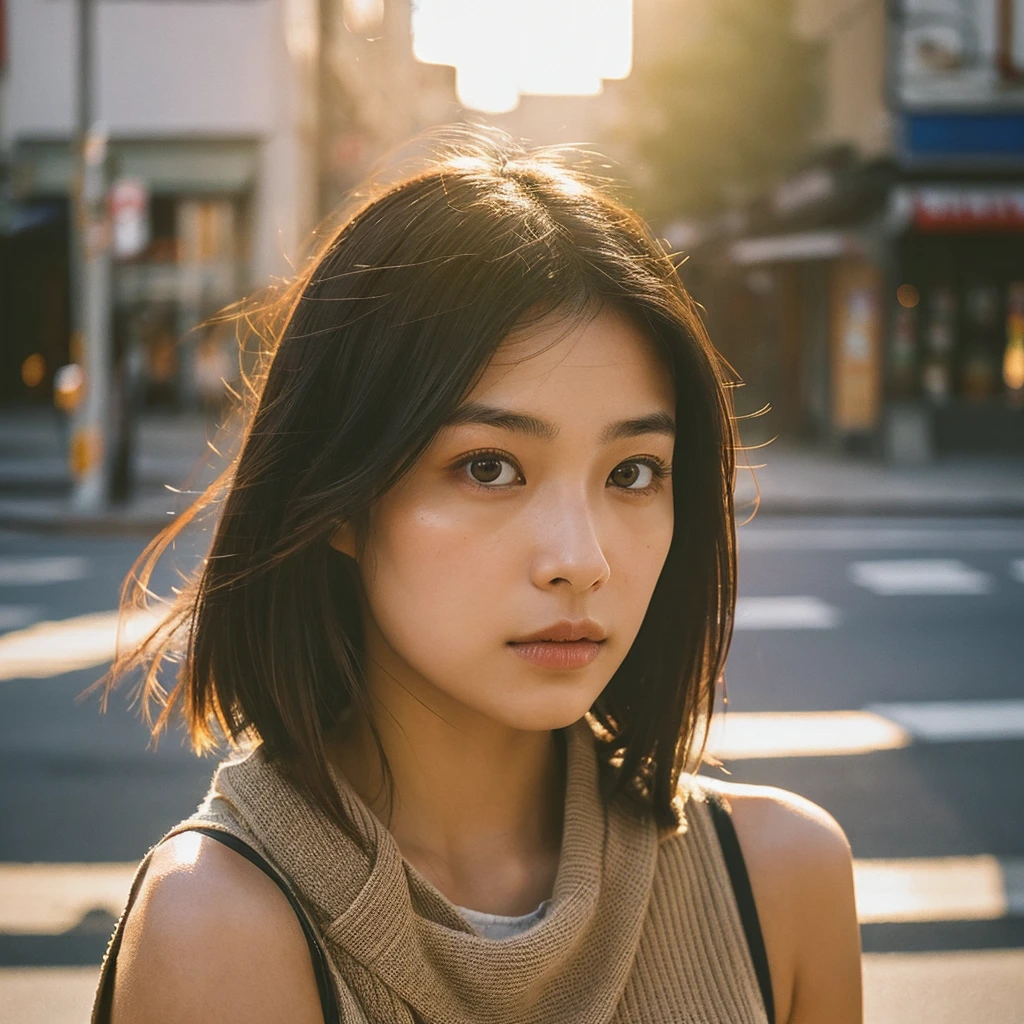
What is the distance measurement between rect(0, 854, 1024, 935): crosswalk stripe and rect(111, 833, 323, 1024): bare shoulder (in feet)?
10.2

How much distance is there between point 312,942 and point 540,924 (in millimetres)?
255

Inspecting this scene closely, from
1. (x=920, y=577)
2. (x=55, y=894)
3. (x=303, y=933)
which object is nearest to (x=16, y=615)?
(x=55, y=894)

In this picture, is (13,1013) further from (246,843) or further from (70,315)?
(70,315)

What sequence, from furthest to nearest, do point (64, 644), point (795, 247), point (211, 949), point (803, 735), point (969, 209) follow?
point (795, 247) → point (969, 209) → point (64, 644) → point (803, 735) → point (211, 949)

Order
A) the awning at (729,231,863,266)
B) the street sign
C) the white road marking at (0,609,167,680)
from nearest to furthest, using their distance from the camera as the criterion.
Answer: the white road marking at (0,609,167,680) < the street sign < the awning at (729,231,863,266)

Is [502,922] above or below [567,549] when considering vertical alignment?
below

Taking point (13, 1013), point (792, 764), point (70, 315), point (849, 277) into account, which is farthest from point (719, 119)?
point (13, 1013)

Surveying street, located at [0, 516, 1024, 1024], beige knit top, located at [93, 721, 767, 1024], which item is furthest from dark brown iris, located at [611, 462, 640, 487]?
street, located at [0, 516, 1024, 1024]

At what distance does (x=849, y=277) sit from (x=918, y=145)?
10.6ft

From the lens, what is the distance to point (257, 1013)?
125cm

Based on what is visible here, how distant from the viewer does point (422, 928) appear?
1.37m

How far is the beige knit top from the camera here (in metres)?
1.34

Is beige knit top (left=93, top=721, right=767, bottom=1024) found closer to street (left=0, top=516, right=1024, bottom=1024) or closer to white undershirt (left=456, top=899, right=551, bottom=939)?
white undershirt (left=456, top=899, right=551, bottom=939)

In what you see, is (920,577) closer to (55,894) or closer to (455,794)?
(55,894)
